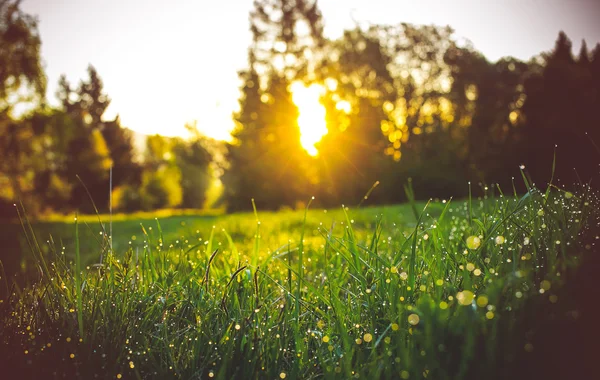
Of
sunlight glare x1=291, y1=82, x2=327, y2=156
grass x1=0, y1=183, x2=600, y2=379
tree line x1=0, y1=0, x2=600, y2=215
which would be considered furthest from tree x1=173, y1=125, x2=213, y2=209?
grass x1=0, y1=183, x2=600, y2=379

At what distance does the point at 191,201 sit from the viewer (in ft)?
179

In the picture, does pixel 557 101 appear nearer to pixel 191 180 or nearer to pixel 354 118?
pixel 354 118

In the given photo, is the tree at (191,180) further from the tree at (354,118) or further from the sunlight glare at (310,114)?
the tree at (354,118)

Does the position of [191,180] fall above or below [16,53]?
below

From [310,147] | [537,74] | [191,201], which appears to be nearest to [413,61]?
[537,74]

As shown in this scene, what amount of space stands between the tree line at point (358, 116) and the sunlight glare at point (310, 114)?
424 mm

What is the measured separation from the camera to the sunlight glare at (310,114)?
939 inches

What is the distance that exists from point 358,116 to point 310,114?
3204mm

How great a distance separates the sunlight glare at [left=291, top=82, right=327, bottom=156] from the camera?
23.9 m

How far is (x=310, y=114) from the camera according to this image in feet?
80.5

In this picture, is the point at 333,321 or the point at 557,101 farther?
the point at 557,101

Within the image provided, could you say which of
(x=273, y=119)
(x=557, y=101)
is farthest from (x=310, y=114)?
(x=557, y=101)

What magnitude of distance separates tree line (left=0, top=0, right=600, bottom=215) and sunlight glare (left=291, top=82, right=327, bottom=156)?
424 millimetres

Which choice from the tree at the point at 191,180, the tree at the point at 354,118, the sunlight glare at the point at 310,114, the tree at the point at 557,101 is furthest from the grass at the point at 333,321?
the tree at the point at 191,180
